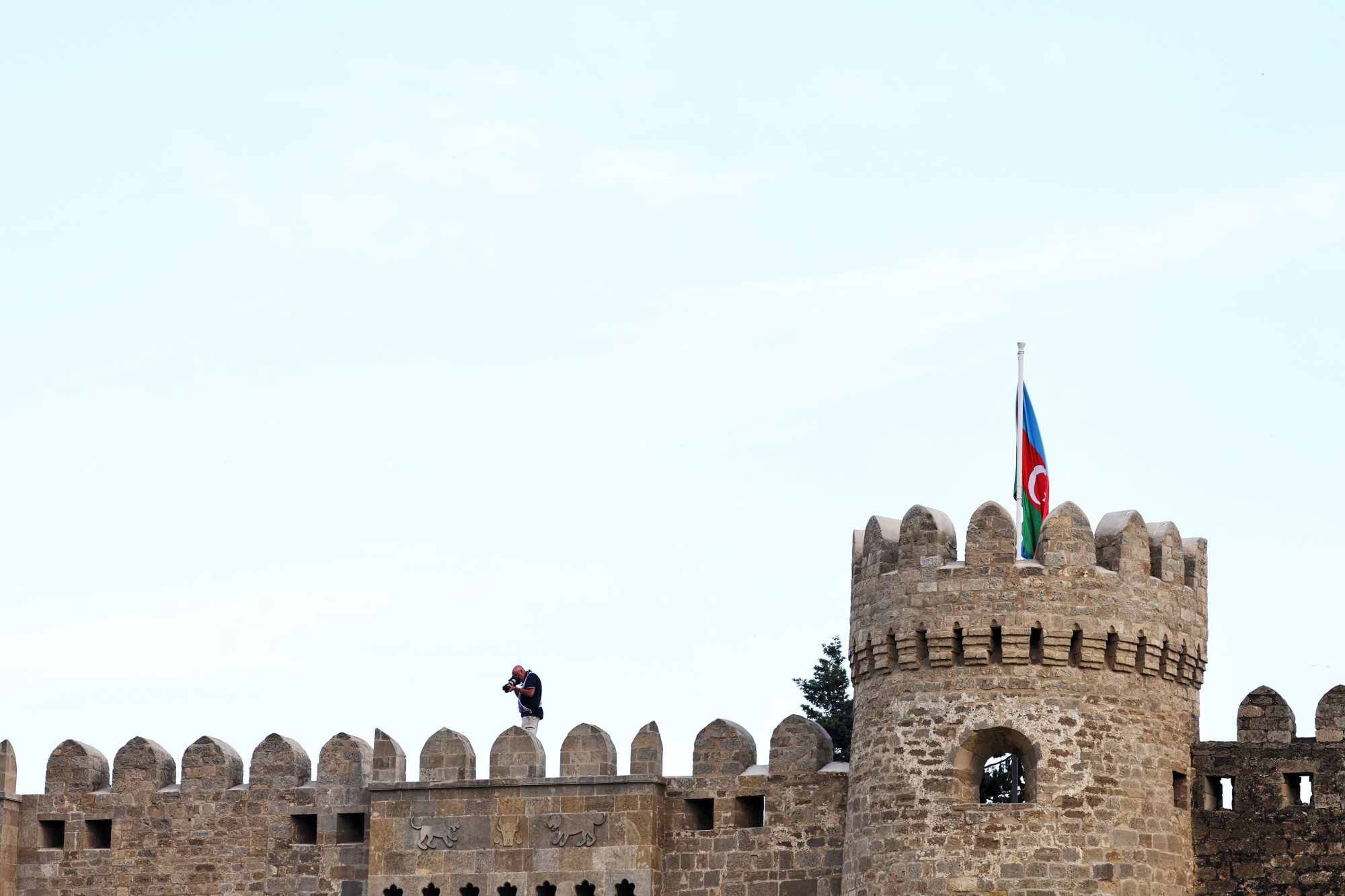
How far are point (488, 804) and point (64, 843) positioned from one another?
5875 millimetres

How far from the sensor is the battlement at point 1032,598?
28.7 m

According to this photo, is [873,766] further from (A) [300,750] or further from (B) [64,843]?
(B) [64,843]

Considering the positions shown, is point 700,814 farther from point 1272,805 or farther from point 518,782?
point 1272,805

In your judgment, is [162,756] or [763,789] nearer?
[763,789]

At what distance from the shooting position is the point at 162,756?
1319 inches

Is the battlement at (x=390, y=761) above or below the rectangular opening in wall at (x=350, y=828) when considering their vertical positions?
above

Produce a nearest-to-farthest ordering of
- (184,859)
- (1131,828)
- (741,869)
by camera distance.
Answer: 1. (1131,828)
2. (741,869)
3. (184,859)

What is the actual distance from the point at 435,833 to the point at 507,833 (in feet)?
2.96

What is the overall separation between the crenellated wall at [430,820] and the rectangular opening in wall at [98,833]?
2 centimetres

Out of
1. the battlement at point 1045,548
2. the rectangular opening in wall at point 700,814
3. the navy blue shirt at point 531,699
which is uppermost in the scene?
the battlement at point 1045,548

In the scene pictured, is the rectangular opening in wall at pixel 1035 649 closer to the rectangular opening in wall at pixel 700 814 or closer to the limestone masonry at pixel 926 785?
the limestone masonry at pixel 926 785

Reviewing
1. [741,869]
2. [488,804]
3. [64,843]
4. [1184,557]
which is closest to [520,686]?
[488,804]

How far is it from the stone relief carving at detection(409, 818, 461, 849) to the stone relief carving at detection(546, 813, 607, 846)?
3.89ft

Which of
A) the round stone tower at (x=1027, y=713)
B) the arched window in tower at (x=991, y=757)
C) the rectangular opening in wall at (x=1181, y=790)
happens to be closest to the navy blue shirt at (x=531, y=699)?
the round stone tower at (x=1027, y=713)
